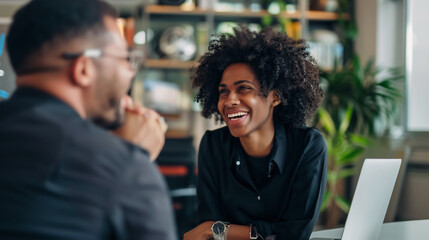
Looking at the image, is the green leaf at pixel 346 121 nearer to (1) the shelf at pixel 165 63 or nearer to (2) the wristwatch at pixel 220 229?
(1) the shelf at pixel 165 63

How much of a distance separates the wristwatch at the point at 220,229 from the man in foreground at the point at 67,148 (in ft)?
3.15

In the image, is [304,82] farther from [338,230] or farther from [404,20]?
[404,20]

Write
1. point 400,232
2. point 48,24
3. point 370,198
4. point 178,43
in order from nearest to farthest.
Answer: point 48,24 < point 370,198 < point 400,232 < point 178,43

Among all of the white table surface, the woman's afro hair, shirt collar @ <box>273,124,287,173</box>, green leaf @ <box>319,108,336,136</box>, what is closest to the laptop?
the white table surface

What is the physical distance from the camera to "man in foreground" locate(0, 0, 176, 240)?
0.82 m

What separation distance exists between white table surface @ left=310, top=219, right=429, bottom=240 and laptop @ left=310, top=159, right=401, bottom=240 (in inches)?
8.2

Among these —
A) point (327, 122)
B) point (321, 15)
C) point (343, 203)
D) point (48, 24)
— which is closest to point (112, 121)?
point (48, 24)

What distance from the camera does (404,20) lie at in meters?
4.55

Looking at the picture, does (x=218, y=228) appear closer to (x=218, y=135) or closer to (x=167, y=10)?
(x=218, y=135)

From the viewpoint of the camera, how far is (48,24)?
3.05ft

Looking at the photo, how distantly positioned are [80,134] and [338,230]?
1.22 m

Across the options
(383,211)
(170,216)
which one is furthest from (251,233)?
(170,216)

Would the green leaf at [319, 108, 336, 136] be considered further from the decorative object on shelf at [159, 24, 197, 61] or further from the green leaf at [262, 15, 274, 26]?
the decorative object on shelf at [159, 24, 197, 61]

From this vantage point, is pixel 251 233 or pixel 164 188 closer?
pixel 164 188
